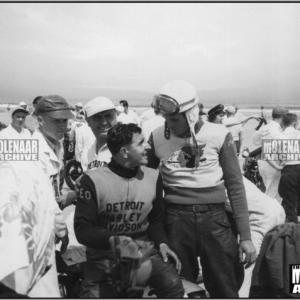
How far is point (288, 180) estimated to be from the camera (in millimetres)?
5359

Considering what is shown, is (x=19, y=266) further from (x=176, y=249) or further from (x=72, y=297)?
(x=176, y=249)

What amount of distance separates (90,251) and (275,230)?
5.40 feet

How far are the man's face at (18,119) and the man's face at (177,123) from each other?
4466 mm

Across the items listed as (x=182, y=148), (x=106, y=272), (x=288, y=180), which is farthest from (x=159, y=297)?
(x=288, y=180)

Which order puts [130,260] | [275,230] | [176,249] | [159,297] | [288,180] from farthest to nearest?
[288,180]
[275,230]
[176,249]
[159,297]
[130,260]

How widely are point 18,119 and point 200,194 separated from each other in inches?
191

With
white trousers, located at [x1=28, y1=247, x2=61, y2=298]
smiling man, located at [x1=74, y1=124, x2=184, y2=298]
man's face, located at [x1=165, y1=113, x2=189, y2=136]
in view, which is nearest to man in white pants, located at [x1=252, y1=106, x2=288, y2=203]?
man's face, located at [x1=165, y1=113, x2=189, y2=136]

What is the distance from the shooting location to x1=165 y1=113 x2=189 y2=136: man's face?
2.55m

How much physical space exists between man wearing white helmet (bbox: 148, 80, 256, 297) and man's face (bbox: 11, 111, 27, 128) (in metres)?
4.52

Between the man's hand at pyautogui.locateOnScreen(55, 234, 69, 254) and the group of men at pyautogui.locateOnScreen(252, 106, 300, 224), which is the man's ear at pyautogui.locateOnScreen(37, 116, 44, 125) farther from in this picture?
the group of men at pyautogui.locateOnScreen(252, 106, 300, 224)

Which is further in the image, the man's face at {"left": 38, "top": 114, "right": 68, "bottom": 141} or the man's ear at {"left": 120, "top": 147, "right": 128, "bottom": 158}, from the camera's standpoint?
the man's face at {"left": 38, "top": 114, "right": 68, "bottom": 141}

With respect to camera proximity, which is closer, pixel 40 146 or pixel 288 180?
pixel 40 146

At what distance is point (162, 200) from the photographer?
2.49m

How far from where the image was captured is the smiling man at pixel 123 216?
215 centimetres
